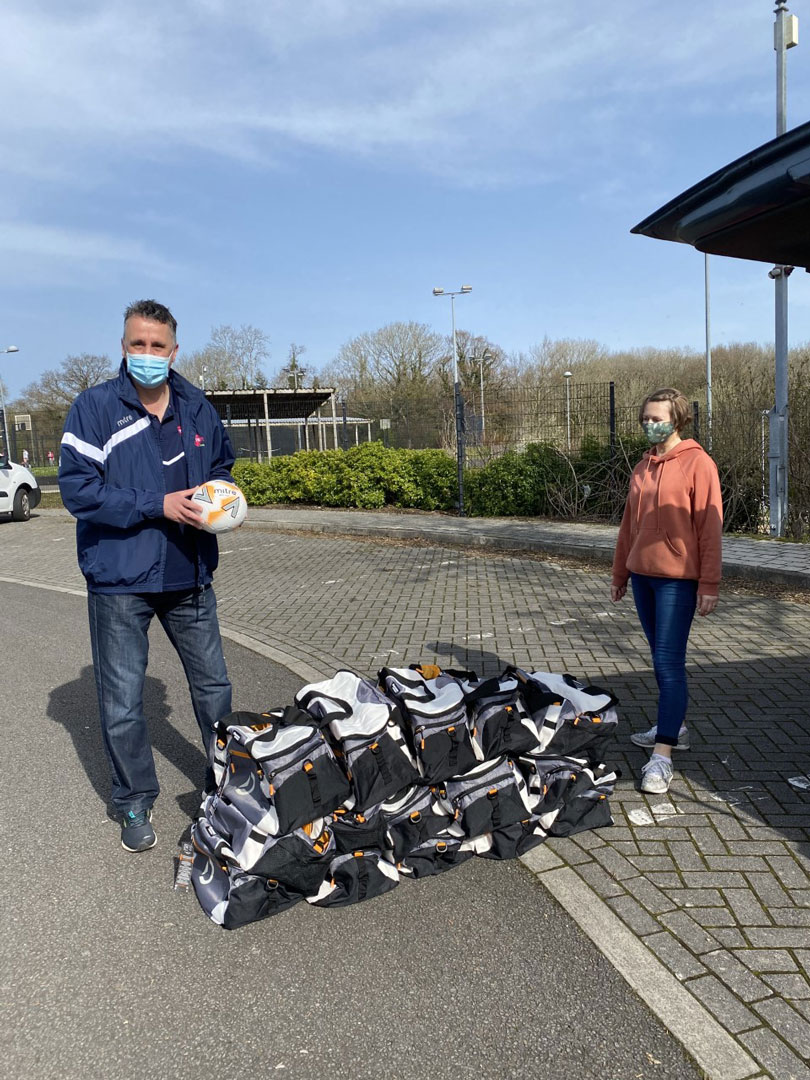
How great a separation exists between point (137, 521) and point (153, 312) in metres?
0.87

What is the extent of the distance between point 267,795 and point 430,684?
0.90 meters

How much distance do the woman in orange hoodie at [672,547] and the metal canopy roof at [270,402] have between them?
20.7 meters

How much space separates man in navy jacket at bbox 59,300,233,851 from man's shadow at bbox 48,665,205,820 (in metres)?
0.62

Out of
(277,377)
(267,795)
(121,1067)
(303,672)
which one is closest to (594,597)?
(303,672)

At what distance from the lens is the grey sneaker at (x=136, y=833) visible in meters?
3.55

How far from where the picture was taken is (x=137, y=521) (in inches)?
130

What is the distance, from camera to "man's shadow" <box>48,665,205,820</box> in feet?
14.1

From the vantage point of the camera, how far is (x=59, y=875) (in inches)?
134

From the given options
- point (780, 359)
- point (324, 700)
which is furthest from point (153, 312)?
point (780, 359)

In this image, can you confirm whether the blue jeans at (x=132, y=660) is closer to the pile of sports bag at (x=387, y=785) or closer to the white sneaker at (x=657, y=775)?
the pile of sports bag at (x=387, y=785)

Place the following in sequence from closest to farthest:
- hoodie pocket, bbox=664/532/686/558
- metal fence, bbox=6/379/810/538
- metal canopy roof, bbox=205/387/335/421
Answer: hoodie pocket, bbox=664/532/686/558
metal fence, bbox=6/379/810/538
metal canopy roof, bbox=205/387/335/421

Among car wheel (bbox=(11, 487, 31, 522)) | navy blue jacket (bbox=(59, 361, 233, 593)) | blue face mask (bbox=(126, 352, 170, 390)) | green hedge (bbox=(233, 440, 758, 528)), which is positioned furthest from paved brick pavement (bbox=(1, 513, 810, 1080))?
car wheel (bbox=(11, 487, 31, 522))

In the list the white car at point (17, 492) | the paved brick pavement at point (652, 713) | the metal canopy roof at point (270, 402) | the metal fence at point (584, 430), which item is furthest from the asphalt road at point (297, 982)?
the metal canopy roof at point (270, 402)

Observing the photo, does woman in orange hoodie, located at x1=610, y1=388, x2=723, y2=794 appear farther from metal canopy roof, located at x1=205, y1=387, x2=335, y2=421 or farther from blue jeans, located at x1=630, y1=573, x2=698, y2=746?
metal canopy roof, located at x1=205, y1=387, x2=335, y2=421
